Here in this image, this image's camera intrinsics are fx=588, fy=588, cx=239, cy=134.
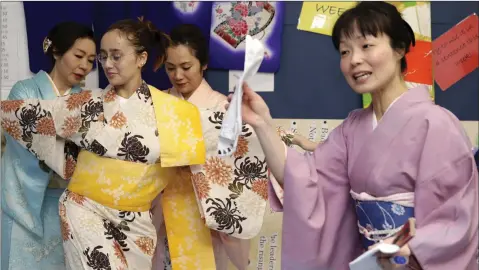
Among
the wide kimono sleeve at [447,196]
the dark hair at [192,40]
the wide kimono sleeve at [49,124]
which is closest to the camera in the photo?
the wide kimono sleeve at [447,196]

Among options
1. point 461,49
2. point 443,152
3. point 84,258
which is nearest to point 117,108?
point 84,258

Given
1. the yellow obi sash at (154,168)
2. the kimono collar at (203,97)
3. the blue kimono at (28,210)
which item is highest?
the kimono collar at (203,97)

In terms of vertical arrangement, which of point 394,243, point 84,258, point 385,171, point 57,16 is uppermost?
point 57,16

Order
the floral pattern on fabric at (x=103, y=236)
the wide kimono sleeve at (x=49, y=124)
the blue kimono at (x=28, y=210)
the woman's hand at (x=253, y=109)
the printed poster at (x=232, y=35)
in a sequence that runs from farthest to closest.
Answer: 1. the printed poster at (x=232, y=35)
2. the blue kimono at (x=28, y=210)
3. the wide kimono sleeve at (x=49, y=124)
4. the floral pattern on fabric at (x=103, y=236)
5. the woman's hand at (x=253, y=109)

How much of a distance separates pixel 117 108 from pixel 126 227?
46cm

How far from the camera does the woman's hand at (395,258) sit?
4.75 ft

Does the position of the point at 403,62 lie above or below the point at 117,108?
above

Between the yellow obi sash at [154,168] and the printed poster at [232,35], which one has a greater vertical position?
the printed poster at [232,35]

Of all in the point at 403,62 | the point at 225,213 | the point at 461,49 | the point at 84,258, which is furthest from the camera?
the point at 461,49

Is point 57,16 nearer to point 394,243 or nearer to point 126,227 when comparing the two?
point 126,227

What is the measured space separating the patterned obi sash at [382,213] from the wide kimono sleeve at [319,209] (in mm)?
83

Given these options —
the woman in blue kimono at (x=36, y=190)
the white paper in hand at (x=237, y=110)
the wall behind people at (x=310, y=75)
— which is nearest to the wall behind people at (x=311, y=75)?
the wall behind people at (x=310, y=75)

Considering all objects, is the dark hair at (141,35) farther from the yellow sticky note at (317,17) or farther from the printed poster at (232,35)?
the yellow sticky note at (317,17)

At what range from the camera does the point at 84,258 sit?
2.16m
